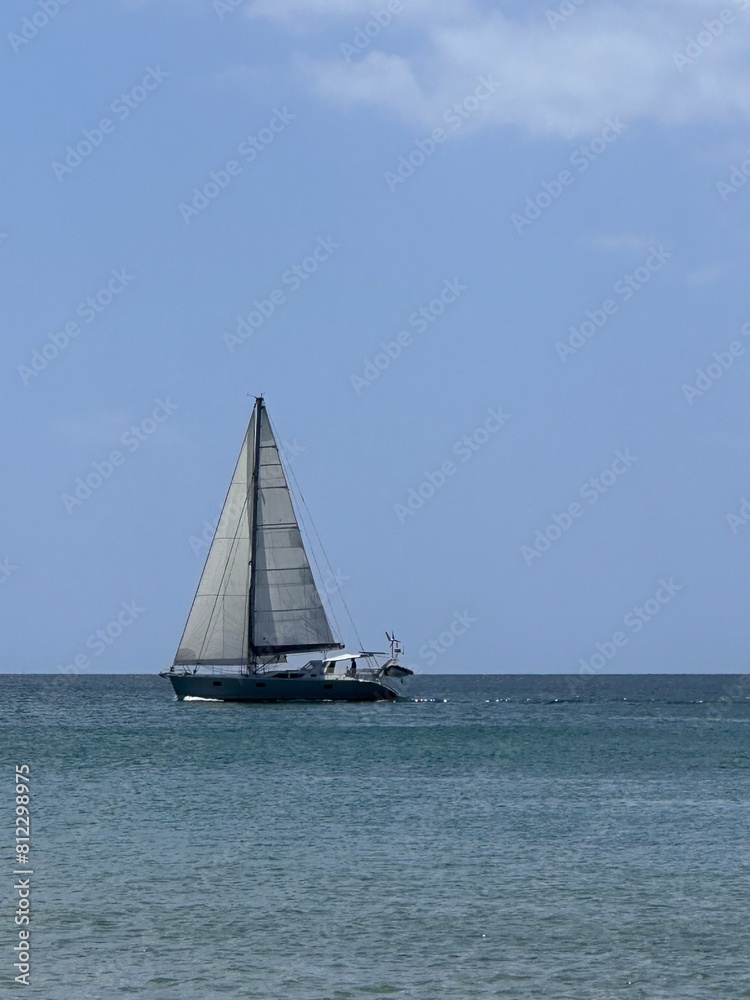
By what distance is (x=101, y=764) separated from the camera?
51.8 meters

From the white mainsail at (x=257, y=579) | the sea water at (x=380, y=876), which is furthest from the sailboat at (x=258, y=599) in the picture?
the sea water at (x=380, y=876)

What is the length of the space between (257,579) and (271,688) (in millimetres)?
7182

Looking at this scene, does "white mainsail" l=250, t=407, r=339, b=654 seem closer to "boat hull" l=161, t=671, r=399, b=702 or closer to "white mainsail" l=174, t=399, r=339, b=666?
"white mainsail" l=174, t=399, r=339, b=666

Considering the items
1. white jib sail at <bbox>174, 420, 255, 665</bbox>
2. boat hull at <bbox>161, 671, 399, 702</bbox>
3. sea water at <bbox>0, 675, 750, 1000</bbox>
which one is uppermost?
white jib sail at <bbox>174, 420, 255, 665</bbox>

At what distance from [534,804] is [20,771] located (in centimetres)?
1786

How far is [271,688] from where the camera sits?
303ft

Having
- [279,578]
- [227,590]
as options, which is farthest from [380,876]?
[227,590]

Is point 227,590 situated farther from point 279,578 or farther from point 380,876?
point 380,876

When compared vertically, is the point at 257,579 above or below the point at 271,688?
above

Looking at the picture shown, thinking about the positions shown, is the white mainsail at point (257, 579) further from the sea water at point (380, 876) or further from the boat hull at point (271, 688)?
the sea water at point (380, 876)

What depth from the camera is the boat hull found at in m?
92.2

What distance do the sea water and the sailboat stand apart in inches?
1348

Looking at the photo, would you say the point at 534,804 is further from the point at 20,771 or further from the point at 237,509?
the point at 237,509

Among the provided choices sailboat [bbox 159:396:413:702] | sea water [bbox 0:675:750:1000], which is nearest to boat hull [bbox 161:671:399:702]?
sailboat [bbox 159:396:413:702]
